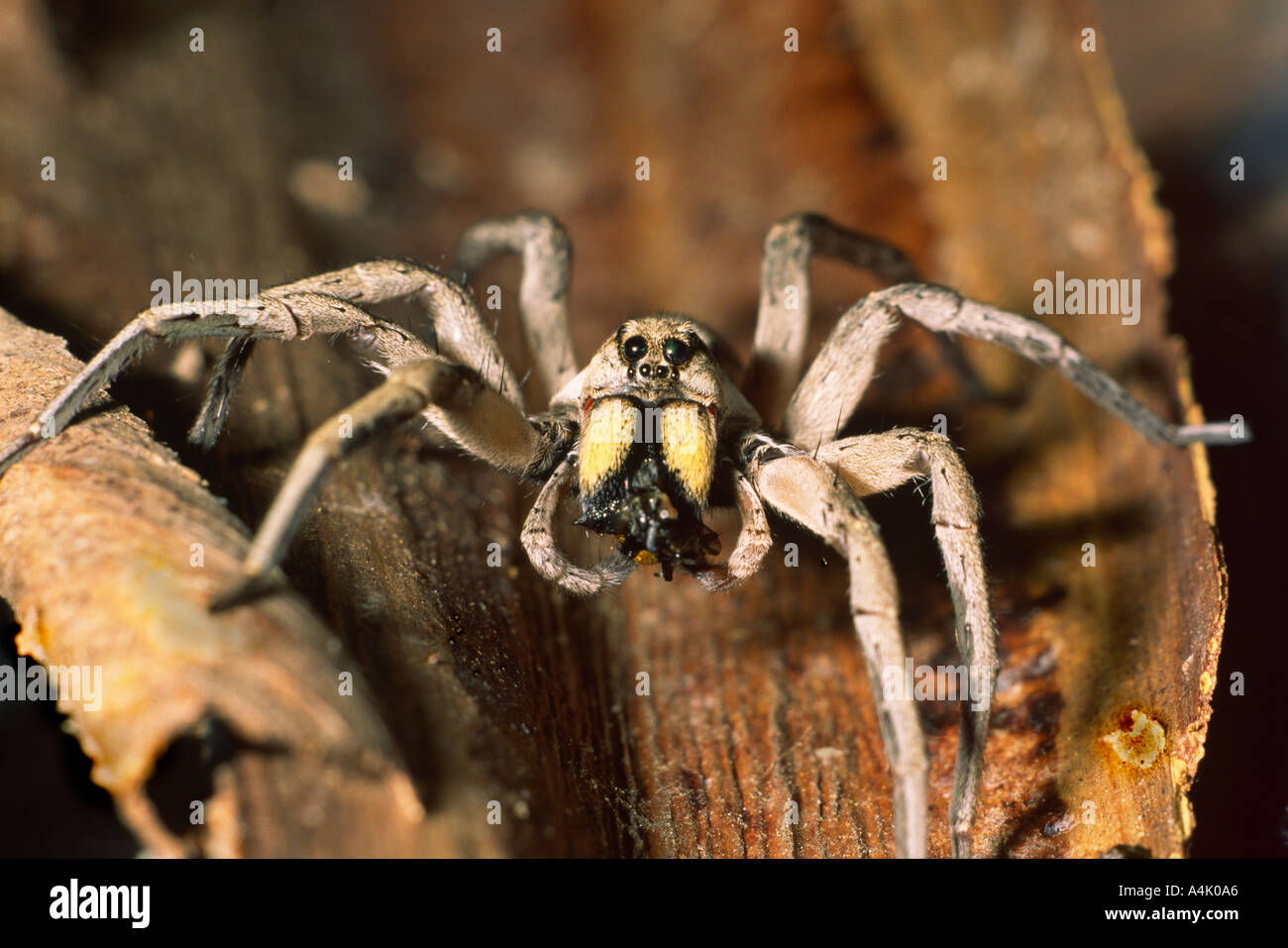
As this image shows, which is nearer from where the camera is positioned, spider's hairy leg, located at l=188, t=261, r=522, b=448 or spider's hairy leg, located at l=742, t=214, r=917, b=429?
spider's hairy leg, located at l=188, t=261, r=522, b=448

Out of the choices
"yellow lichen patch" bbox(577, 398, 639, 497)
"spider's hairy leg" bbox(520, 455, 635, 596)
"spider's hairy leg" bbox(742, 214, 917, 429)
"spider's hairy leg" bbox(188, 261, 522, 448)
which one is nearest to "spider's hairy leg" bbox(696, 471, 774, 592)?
"spider's hairy leg" bbox(520, 455, 635, 596)

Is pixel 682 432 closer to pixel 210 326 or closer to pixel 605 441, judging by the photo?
pixel 605 441

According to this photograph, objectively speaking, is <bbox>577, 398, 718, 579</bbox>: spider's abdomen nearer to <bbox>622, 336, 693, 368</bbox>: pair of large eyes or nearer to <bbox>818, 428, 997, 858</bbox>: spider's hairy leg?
<bbox>622, 336, 693, 368</bbox>: pair of large eyes

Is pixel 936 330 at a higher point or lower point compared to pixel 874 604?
higher

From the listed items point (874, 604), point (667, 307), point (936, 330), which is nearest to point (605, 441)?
point (874, 604)

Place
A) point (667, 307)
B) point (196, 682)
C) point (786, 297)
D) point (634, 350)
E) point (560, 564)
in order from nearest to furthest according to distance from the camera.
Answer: point (196, 682) → point (560, 564) → point (634, 350) → point (786, 297) → point (667, 307)

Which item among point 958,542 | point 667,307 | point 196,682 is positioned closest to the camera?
point 196,682
